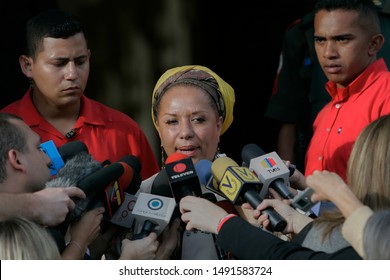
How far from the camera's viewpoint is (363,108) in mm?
4090

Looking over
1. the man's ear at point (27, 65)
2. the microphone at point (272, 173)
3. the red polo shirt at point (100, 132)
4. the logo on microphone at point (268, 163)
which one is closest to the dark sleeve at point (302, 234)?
the microphone at point (272, 173)

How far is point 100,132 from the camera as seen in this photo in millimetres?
4422

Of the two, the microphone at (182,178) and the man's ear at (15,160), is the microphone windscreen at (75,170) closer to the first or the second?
the man's ear at (15,160)

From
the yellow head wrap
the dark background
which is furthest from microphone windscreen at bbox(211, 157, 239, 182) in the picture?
the dark background

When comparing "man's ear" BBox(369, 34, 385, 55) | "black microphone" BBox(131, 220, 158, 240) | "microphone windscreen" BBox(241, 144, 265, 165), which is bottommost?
"black microphone" BBox(131, 220, 158, 240)

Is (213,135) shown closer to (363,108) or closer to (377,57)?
(363,108)

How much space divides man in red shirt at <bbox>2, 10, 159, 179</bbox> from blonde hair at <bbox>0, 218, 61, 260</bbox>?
141 cm

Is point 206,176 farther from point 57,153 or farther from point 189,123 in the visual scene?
point 57,153

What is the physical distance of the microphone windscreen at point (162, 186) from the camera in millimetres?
3601

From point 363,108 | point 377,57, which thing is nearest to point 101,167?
point 363,108

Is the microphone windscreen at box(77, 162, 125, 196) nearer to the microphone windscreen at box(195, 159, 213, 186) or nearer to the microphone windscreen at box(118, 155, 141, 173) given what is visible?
the microphone windscreen at box(118, 155, 141, 173)

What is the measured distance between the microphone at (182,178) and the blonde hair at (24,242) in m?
0.57

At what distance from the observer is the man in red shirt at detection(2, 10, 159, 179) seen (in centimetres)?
436

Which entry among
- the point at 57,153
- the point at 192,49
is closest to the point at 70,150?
the point at 57,153
